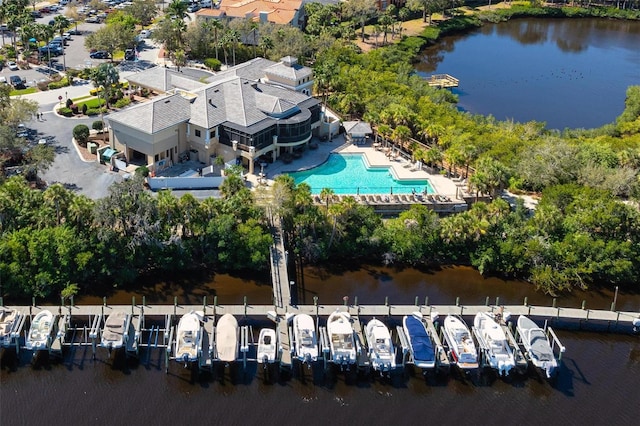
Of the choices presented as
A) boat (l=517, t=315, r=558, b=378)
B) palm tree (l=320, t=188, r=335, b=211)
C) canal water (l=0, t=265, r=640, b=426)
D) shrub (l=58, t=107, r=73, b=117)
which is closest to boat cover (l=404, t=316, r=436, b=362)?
canal water (l=0, t=265, r=640, b=426)

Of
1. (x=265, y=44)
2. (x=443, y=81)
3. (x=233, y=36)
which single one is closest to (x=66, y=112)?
(x=233, y=36)

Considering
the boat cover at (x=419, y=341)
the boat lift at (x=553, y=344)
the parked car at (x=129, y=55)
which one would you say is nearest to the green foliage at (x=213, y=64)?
the parked car at (x=129, y=55)

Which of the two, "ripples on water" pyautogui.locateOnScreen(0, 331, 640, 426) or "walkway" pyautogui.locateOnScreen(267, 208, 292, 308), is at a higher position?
"walkway" pyautogui.locateOnScreen(267, 208, 292, 308)

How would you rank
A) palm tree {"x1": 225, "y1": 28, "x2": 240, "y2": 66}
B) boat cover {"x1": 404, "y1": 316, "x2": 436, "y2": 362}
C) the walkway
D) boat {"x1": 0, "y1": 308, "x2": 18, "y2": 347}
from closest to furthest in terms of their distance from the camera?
1. boat {"x1": 0, "y1": 308, "x2": 18, "y2": 347}
2. boat cover {"x1": 404, "y1": 316, "x2": 436, "y2": 362}
3. the walkway
4. palm tree {"x1": 225, "y1": 28, "x2": 240, "y2": 66}

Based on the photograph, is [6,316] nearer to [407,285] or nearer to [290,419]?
[290,419]

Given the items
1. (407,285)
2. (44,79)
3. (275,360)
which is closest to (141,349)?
(275,360)

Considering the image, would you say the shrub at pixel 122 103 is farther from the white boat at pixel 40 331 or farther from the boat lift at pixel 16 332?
the boat lift at pixel 16 332

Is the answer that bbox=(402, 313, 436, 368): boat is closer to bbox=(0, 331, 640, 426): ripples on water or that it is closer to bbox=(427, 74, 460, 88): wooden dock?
bbox=(0, 331, 640, 426): ripples on water
